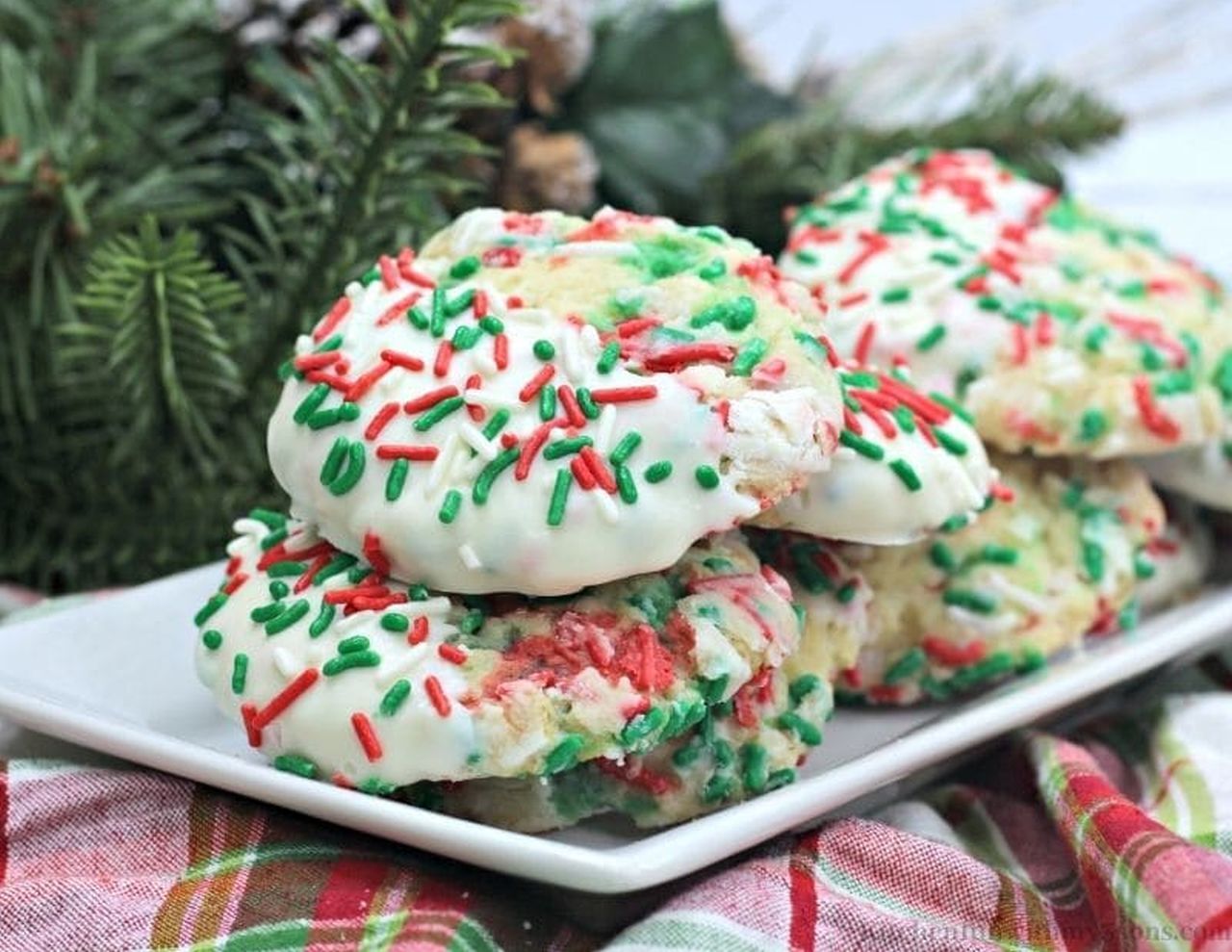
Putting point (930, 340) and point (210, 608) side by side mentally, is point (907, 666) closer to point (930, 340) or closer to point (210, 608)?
point (930, 340)

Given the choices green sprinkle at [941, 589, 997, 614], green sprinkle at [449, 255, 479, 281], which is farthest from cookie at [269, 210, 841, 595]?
green sprinkle at [941, 589, 997, 614]

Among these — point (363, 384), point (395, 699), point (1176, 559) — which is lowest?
point (1176, 559)

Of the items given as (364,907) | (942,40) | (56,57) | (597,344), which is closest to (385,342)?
(597,344)

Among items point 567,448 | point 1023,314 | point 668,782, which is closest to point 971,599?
point 1023,314

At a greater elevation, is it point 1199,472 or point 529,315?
point 529,315

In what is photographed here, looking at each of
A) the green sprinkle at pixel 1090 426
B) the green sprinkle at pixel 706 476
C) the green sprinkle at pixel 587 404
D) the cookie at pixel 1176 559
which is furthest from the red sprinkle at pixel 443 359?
the cookie at pixel 1176 559

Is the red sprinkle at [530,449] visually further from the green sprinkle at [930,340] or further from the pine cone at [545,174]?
the pine cone at [545,174]

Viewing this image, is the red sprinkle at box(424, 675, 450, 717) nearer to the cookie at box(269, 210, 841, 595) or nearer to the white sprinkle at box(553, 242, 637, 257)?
the cookie at box(269, 210, 841, 595)
